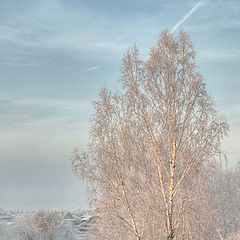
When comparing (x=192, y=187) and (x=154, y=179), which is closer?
(x=154, y=179)

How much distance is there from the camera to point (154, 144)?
13.1 metres


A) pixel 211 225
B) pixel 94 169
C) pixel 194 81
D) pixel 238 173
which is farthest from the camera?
pixel 238 173

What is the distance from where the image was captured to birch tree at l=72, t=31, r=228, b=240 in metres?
12.7

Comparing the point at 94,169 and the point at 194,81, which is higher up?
the point at 194,81

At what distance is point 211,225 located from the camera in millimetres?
19422

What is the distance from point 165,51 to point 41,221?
146 ft

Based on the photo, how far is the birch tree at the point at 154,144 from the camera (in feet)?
41.7

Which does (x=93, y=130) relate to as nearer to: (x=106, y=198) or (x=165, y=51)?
(x=106, y=198)

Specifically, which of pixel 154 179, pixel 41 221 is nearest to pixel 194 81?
pixel 154 179

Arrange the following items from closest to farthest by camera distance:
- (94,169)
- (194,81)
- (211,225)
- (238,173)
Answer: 1. (194,81)
2. (94,169)
3. (211,225)
4. (238,173)

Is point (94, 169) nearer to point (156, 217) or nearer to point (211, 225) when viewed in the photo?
point (156, 217)

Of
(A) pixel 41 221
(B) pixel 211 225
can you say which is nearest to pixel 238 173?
(A) pixel 41 221

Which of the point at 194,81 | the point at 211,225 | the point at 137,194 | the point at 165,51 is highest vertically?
the point at 165,51

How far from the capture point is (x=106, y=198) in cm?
1461
